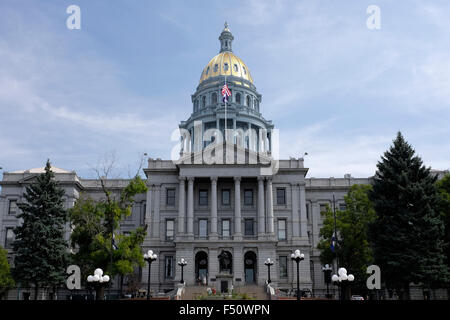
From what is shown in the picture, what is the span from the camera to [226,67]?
262 feet

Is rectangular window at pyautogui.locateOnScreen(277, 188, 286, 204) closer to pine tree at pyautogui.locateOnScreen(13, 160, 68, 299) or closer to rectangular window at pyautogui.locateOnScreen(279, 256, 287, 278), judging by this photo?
rectangular window at pyautogui.locateOnScreen(279, 256, 287, 278)

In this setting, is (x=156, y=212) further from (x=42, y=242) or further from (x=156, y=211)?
(x=42, y=242)

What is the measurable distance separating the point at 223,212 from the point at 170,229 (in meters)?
6.74

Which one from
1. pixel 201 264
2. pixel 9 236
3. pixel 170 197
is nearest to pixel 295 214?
pixel 201 264

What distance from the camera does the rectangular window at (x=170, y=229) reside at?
53375mm

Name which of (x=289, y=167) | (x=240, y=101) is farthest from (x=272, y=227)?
(x=240, y=101)

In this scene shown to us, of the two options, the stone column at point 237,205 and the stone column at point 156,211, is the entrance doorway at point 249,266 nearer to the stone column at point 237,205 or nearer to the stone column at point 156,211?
the stone column at point 237,205

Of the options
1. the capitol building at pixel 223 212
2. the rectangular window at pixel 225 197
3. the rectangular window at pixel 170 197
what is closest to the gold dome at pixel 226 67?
the capitol building at pixel 223 212

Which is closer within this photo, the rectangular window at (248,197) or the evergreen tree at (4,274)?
the evergreen tree at (4,274)

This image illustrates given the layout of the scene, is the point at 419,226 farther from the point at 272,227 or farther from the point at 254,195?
the point at 254,195

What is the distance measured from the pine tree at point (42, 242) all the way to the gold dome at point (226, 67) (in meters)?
44.9

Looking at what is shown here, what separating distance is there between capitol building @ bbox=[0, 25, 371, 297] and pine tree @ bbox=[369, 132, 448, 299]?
57.8ft

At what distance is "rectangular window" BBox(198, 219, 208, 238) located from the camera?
53.2 m
